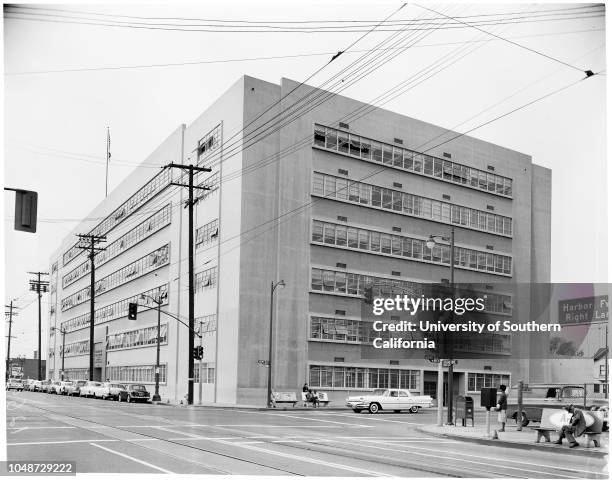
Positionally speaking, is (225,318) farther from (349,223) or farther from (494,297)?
(494,297)

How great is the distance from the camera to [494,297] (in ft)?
57.2

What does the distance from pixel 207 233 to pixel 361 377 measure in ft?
53.8

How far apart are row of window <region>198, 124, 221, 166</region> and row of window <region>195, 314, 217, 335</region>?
12.0 meters

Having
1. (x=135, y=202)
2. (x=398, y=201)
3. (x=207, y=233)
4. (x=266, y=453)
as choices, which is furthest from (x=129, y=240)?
(x=266, y=453)

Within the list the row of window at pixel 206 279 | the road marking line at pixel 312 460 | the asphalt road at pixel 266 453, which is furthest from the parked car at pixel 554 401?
the row of window at pixel 206 279

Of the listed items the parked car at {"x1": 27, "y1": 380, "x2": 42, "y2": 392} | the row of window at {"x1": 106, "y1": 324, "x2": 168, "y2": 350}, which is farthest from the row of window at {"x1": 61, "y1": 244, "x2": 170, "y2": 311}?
the parked car at {"x1": 27, "y1": 380, "x2": 42, "y2": 392}

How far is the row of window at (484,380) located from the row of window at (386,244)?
363 inches

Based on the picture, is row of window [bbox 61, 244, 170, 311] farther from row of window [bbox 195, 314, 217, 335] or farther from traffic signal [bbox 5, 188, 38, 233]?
traffic signal [bbox 5, 188, 38, 233]

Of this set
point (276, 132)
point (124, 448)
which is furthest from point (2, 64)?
point (276, 132)

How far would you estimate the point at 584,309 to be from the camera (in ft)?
53.8

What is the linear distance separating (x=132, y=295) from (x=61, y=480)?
69.1 metres

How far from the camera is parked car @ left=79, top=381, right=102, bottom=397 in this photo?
62.9 meters

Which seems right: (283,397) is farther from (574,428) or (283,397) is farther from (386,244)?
(574,428)

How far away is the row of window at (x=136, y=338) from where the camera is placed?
69062mm
